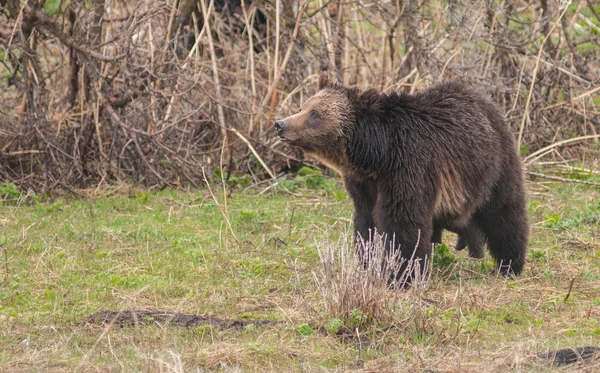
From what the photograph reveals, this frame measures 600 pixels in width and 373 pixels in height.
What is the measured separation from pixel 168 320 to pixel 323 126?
6.67ft

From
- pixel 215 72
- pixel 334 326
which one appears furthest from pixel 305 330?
pixel 215 72

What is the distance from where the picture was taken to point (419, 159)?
23.3 ft

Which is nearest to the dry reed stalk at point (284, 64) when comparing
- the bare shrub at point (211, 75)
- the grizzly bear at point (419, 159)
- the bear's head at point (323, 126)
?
the bare shrub at point (211, 75)

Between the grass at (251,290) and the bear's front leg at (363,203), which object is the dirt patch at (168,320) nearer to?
the grass at (251,290)

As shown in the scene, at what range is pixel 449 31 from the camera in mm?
11656

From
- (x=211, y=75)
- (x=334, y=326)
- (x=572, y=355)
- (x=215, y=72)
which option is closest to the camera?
(x=572, y=355)

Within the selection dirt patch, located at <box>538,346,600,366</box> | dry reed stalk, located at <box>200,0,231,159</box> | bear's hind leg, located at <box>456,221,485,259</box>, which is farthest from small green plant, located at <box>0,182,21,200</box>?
dirt patch, located at <box>538,346,600,366</box>

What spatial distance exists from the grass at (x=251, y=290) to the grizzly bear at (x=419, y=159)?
0.47 meters

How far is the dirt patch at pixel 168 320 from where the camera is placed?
620 centimetres

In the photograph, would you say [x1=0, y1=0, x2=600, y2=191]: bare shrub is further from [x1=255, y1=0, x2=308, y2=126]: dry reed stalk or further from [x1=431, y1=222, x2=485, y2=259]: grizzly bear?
[x1=431, y1=222, x2=485, y2=259]: grizzly bear

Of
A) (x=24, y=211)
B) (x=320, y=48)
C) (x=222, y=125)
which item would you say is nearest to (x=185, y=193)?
(x=222, y=125)

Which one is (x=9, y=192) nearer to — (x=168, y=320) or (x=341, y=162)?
(x=341, y=162)

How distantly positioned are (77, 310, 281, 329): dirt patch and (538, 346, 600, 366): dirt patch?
71.3 inches

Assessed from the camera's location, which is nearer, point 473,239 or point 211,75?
point 473,239
